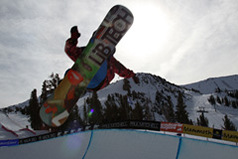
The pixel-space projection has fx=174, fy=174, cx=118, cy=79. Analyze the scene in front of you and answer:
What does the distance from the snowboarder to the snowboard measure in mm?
306

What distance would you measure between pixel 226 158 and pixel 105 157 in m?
Answer: 4.54

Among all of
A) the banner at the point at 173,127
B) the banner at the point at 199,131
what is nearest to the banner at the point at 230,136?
the banner at the point at 199,131

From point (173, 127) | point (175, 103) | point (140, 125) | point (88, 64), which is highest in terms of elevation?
point (175, 103)

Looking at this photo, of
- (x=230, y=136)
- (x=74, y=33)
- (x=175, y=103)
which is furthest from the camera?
(x=175, y=103)

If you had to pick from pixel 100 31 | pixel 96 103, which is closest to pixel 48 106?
pixel 100 31

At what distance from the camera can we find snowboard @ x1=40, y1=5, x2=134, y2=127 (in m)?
4.80

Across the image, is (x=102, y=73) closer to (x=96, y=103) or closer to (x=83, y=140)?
(x=83, y=140)

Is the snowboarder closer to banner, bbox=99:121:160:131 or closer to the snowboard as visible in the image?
the snowboard

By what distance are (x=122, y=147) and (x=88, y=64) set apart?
447cm

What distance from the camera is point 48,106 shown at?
5078 mm

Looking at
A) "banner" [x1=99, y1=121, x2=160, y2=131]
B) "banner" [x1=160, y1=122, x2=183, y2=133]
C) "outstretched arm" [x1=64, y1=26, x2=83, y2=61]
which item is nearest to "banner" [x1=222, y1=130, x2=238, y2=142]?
"banner" [x1=160, y1=122, x2=183, y2=133]

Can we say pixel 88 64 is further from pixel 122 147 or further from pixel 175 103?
pixel 175 103

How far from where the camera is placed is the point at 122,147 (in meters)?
7.65

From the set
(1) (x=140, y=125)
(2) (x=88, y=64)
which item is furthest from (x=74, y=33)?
(1) (x=140, y=125)
